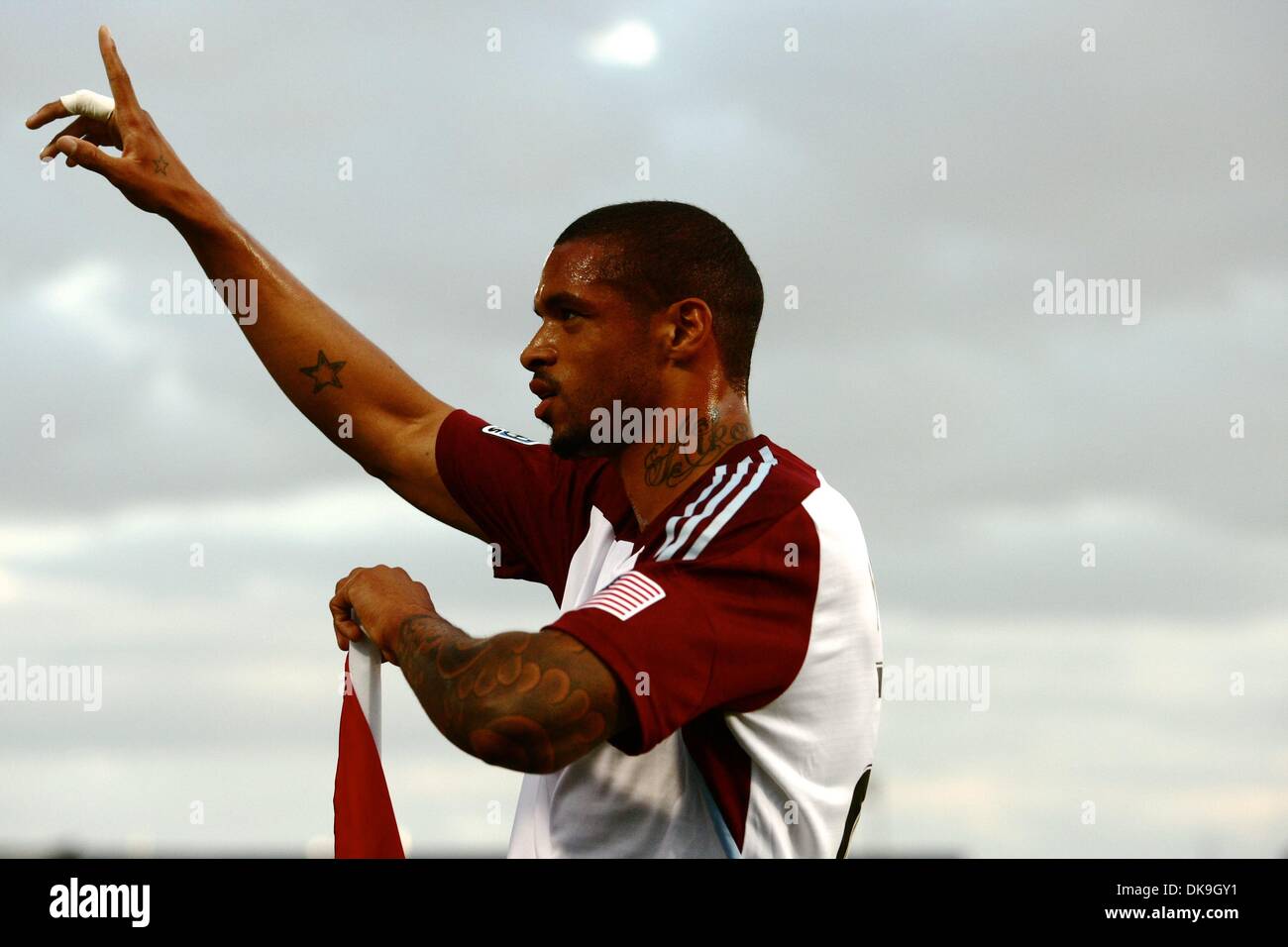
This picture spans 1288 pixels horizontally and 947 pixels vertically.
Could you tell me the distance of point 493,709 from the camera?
15.0 feet

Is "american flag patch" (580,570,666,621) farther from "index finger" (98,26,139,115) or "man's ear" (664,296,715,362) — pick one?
"index finger" (98,26,139,115)

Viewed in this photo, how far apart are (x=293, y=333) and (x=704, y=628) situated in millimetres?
3231

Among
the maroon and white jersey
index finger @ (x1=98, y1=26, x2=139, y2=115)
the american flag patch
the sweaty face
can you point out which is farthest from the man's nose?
index finger @ (x1=98, y1=26, x2=139, y2=115)

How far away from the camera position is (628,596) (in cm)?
480

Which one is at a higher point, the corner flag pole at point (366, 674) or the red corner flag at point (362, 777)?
the corner flag pole at point (366, 674)

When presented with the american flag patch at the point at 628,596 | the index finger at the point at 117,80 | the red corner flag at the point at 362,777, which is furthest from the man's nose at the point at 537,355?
the index finger at the point at 117,80

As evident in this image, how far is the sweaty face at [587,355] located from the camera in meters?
5.75

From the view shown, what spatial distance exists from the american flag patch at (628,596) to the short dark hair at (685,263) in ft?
4.20

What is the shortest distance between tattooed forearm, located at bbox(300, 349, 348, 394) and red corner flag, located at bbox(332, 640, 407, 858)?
148 centimetres

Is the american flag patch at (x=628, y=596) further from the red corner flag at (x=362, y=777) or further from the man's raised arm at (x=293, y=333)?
the man's raised arm at (x=293, y=333)

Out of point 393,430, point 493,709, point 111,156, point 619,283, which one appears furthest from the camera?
point 393,430
